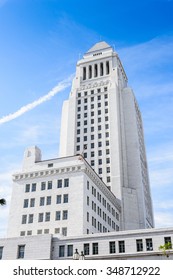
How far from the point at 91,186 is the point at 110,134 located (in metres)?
32.7

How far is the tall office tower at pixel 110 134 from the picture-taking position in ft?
296

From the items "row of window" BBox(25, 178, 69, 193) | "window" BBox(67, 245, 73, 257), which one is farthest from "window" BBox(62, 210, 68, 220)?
"window" BBox(67, 245, 73, 257)

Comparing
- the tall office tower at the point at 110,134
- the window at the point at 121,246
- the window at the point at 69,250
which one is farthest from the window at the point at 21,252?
the tall office tower at the point at 110,134

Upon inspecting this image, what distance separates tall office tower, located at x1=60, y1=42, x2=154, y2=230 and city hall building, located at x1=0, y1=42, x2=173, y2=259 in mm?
301

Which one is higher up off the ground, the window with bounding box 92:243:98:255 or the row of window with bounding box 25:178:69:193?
the row of window with bounding box 25:178:69:193

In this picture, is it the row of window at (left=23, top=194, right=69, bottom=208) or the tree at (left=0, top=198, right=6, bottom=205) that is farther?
the row of window at (left=23, top=194, right=69, bottom=208)

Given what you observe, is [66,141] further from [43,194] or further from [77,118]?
[43,194]

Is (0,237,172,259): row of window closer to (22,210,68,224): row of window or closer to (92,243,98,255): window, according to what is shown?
(92,243,98,255): window

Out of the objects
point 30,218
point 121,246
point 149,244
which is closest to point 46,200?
point 30,218

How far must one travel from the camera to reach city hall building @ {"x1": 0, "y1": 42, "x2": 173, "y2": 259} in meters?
52.3

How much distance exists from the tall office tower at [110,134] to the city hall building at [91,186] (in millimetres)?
301

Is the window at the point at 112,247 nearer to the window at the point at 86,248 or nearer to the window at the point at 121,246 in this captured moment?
the window at the point at 121,246
